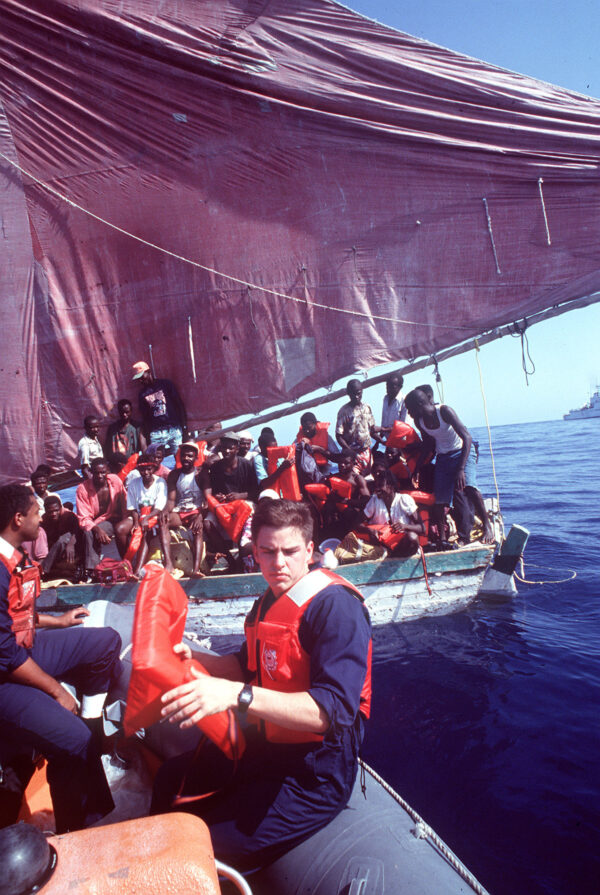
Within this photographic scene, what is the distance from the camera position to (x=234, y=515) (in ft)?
21.8

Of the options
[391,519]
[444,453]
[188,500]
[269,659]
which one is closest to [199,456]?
[188,500]

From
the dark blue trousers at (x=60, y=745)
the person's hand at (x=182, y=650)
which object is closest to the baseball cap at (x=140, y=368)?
the dark blue trousers at (x=60, y=745)

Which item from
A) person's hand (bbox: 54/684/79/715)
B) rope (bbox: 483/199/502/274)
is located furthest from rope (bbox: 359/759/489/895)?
rope (bbox: 483/199/502/274)

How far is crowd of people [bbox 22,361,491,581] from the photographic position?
21.4ft

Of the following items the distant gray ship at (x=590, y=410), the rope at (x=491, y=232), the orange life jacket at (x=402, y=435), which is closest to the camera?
the rope at (x=491, y=232)

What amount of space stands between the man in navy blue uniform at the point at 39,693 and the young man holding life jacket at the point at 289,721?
0.63 m

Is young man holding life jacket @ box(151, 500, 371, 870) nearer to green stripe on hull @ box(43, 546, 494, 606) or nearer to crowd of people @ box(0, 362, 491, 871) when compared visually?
crowd of people @ box(0, 362, 491, 871)

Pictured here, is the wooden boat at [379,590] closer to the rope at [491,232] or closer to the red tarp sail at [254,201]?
the red tarp sail at [254,201]

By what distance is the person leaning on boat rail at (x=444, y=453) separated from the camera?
643cm

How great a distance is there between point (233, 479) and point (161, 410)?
1489 millimetres

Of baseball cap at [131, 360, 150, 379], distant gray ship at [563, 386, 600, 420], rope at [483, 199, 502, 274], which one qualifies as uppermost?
rope at [483, 199, 502, 274]

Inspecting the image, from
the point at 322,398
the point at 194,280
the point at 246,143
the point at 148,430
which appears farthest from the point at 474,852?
the point at 246,143

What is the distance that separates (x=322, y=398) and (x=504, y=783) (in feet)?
15.1

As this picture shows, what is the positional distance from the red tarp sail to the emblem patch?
4.73 metres
